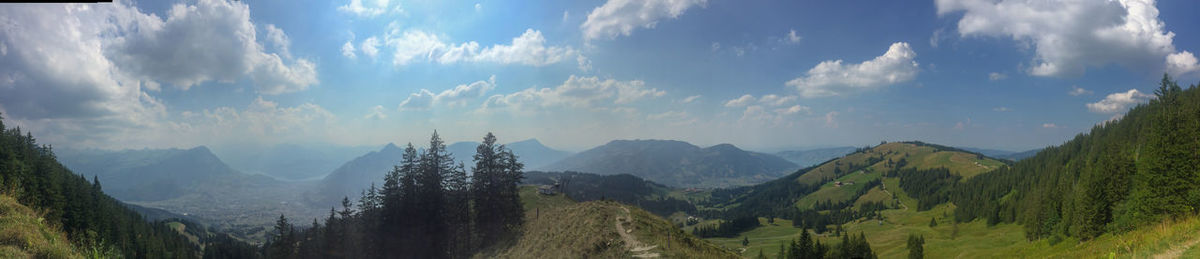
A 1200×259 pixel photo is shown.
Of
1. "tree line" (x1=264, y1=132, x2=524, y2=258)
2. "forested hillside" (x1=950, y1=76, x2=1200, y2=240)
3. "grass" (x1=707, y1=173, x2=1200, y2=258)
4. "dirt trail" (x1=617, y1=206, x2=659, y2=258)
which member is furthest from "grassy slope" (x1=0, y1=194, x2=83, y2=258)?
"forested hillside" (x1=950, y1=76, x2=1200, y2=240)

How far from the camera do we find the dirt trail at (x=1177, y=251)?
44.8ft

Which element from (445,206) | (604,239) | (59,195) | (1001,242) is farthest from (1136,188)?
(59,195)

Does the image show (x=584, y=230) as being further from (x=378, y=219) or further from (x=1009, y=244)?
(x=1009, y=244)

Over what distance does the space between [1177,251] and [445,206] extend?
5557cm

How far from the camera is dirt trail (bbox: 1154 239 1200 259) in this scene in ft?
44.8

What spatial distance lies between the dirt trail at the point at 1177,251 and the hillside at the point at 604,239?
1902 centimetres

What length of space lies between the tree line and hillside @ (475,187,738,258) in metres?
6.64

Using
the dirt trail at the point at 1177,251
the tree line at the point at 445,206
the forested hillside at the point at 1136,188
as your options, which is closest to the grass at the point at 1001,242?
the dirt trail at the point at 1177,251

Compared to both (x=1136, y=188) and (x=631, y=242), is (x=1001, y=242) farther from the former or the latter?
(x=631, y=242)

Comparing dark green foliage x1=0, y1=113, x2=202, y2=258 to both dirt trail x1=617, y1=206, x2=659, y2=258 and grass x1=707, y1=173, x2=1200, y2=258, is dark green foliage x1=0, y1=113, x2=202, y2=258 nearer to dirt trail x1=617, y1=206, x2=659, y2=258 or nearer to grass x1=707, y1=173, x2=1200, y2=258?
dirt trail x1=617, y1=206, x2=659, y2=258

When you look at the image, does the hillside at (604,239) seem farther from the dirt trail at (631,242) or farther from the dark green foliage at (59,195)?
the dark green foliage at (59,195)

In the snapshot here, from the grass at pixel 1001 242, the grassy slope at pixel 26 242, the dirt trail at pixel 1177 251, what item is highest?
the grassy slope at pixel 26 242

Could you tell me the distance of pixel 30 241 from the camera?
13461 mm

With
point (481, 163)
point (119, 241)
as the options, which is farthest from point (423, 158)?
point (119, 241)
